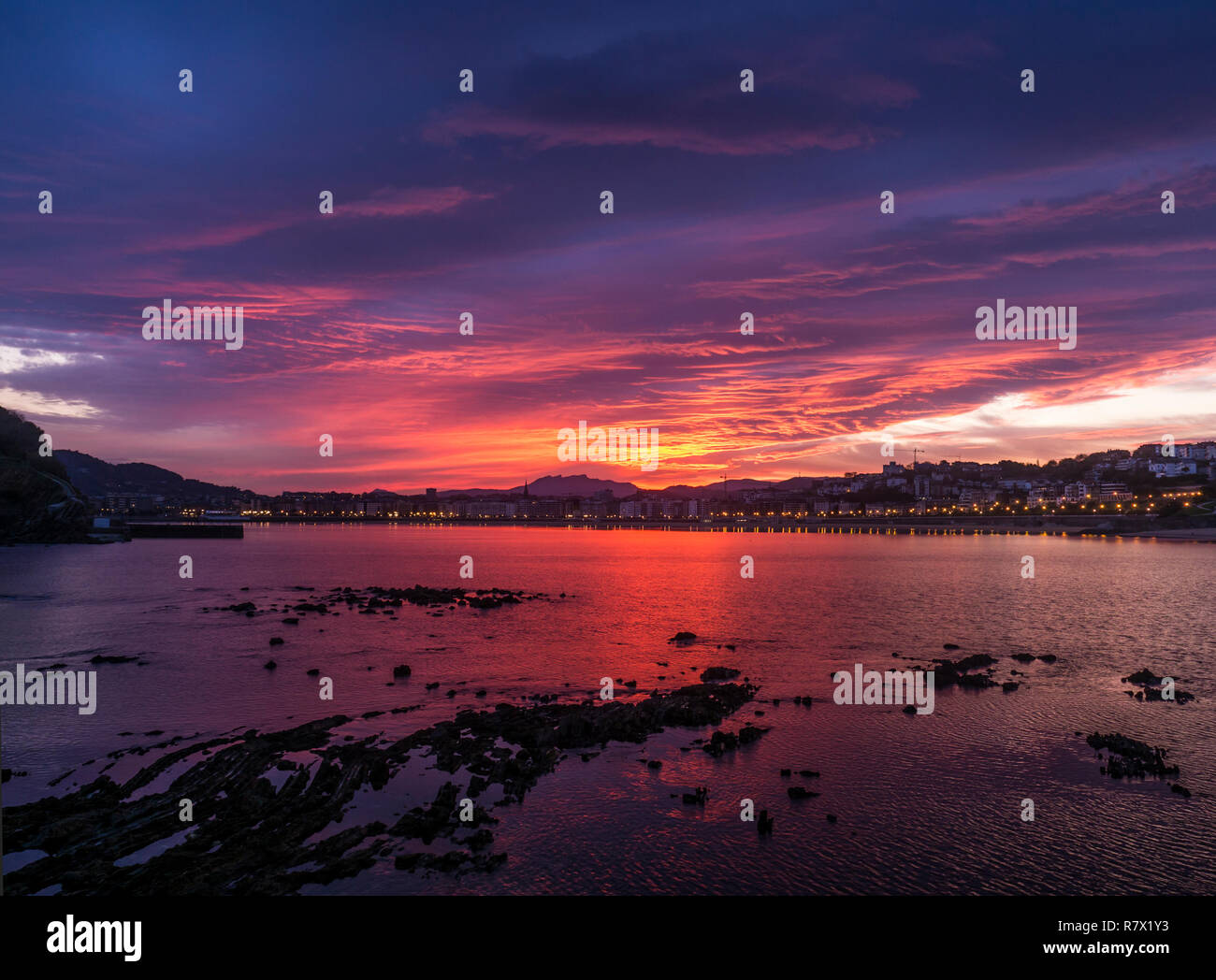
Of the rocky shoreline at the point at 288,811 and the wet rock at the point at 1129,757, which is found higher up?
the rocky shoreline at the point at 288,811

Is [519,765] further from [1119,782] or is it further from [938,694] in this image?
[938,694]

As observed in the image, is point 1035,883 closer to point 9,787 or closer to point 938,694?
point 938,694

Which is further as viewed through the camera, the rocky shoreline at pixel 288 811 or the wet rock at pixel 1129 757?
the wet rock at pixel 1129 757

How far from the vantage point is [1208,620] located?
170 ft

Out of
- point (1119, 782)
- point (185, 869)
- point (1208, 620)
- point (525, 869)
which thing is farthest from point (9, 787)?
point (1208, 620)

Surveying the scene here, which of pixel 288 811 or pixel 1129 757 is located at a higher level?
pixel 288 811

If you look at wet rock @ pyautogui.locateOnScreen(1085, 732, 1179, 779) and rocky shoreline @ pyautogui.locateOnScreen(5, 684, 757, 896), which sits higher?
rocky shoreline @ pyautogui.locateOnScreen(5, 684, 757, 896)

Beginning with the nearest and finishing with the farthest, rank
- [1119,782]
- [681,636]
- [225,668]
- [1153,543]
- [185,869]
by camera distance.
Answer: [185,869]
[1119,782]
[225,668]
[681,636]
[1153,543]

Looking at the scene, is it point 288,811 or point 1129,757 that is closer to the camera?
point 288,811

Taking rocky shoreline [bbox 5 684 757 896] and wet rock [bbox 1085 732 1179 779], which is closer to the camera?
rocky shoreline [bbox 5 684 757 896]
